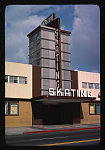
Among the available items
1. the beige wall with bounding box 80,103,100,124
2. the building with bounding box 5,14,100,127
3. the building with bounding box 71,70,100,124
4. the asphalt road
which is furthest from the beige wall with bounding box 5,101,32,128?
the asphalt road

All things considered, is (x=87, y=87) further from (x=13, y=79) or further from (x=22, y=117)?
(x=13, y=79)

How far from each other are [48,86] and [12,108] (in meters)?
7.18

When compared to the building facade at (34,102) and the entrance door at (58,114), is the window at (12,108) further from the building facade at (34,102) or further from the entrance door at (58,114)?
the entrance door at (58,114)

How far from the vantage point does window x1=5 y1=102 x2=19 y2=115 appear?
34.5 m

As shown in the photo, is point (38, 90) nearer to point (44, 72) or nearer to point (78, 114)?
point (44, 72)

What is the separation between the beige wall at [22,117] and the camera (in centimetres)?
3419

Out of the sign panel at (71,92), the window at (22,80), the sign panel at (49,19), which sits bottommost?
the sign panel at (71,92)

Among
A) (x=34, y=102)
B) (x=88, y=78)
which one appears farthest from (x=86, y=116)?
(x=34, y=102)

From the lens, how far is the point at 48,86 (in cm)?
3753

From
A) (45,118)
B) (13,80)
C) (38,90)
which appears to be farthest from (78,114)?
(13,80)

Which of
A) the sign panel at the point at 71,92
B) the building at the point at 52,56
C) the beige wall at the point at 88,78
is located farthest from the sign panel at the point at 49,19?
the sign panel at the point at 71,92
